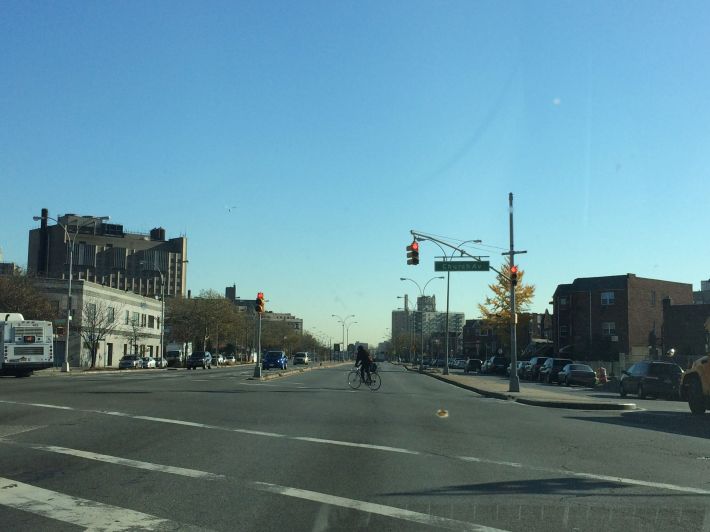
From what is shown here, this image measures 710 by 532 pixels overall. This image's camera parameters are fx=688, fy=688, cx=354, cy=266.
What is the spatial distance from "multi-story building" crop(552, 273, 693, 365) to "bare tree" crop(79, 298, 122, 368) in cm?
4827

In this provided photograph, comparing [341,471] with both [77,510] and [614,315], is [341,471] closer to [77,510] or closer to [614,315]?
[77,510]

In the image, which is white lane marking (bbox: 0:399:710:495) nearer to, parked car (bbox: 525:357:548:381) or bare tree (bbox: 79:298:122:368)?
parked car (bbox: 525:357:548:381)

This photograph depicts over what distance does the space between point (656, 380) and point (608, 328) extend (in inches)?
1746

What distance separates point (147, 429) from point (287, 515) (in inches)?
288

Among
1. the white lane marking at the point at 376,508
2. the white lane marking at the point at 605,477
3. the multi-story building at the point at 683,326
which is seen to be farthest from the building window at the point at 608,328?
the white lane marking at the point at 376,508

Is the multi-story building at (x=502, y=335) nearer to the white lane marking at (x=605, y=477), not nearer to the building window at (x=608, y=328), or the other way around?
the building window at (x=608, y=328)

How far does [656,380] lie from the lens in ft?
93.2

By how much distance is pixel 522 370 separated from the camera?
5409cm

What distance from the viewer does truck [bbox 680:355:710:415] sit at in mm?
18891

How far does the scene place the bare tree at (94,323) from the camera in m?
68.9

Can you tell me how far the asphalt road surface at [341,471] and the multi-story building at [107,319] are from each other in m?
44.1

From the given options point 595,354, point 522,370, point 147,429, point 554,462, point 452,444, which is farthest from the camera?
point 595,354

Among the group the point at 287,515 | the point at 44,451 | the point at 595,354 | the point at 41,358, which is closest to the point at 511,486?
the point at 287,515

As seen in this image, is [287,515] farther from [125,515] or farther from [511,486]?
[511,486]
